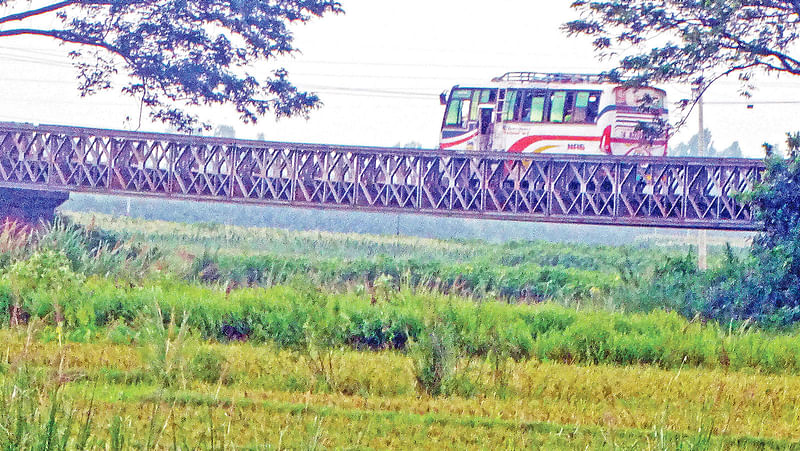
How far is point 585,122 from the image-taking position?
96.1 feet

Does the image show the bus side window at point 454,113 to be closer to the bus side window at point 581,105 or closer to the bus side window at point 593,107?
the bus side window at point 581,105

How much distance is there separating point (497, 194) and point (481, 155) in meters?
2.84

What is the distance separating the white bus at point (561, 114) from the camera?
28641 mm

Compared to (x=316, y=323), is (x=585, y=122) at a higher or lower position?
higher

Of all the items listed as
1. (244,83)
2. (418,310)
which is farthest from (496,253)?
(418,310)

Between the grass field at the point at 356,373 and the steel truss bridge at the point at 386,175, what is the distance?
6.97 meters

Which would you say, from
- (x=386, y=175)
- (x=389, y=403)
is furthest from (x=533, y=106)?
(x=389, y=403)

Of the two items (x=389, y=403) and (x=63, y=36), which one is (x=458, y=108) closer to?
(x=63, y=36)

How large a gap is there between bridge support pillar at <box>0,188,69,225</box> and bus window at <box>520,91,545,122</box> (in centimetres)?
1466

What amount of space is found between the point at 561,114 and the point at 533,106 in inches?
34.8

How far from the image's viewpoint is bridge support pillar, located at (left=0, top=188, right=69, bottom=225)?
2975 cm

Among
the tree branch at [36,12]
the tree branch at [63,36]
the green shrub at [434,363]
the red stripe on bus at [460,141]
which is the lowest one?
the green shrub at [434,363]

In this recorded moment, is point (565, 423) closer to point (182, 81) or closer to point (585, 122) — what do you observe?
point (585, 122)

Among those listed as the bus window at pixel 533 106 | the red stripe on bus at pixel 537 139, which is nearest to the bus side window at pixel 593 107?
the red stripe on bus at pixel 537 139
